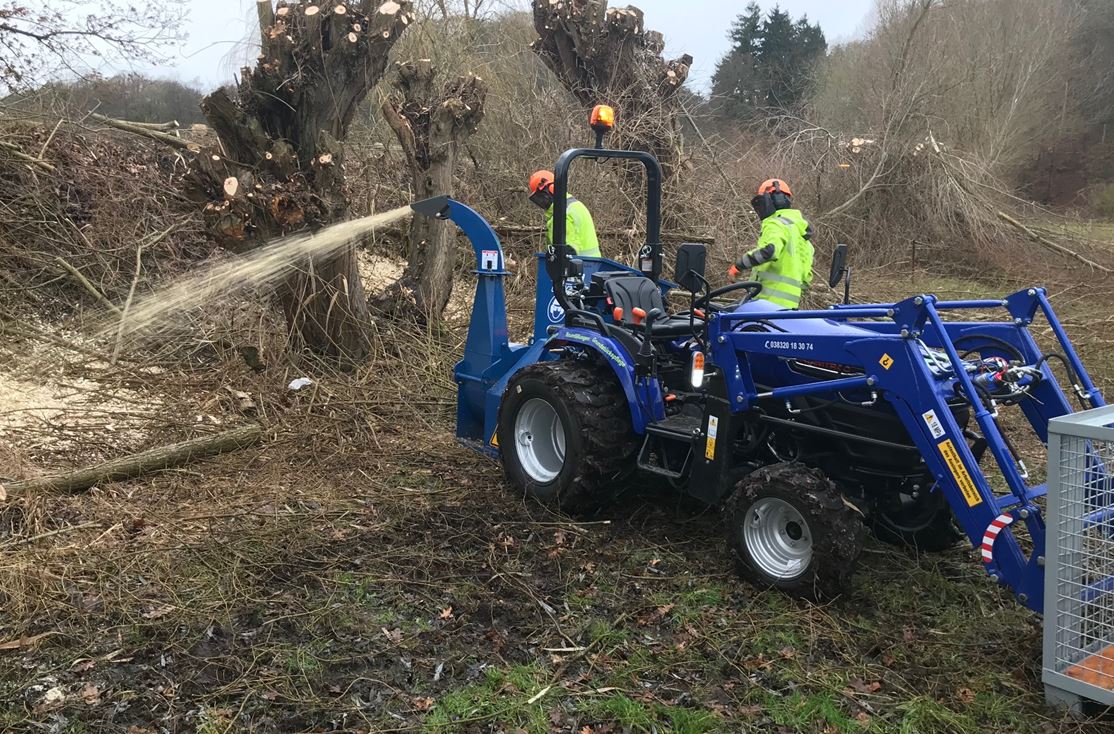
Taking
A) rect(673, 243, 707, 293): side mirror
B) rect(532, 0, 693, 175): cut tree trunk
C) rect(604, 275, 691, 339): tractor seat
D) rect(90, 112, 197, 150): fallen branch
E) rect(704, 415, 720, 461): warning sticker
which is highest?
rect(532, 0, 693, 175): cut tree trunk

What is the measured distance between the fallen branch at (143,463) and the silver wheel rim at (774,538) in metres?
3.84

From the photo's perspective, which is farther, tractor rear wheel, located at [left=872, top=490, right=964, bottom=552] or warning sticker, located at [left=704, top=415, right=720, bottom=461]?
warning sticker, located at [left=704, top=415, right=720, bottom=461]

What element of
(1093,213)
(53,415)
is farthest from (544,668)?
(1093,213)

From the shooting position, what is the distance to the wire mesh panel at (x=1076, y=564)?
3.13 metres

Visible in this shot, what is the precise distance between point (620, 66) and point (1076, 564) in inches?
400

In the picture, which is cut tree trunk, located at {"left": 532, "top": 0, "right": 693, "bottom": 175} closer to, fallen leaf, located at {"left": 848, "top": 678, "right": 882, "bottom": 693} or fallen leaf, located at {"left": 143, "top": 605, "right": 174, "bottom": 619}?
fallen leaf, located at {"left": 143, "top": 605, "right": 174, "bottom": 619}

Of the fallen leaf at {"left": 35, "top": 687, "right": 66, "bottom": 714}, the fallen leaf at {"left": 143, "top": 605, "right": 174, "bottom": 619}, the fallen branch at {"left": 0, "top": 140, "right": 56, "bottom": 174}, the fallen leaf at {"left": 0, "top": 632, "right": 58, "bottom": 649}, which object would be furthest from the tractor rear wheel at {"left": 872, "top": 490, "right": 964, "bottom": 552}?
the fallen branch at {"left": 0, "top": 140, "right": 56, "bottom": 174}

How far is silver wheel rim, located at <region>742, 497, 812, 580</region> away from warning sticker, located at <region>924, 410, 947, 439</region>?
29.7 inches

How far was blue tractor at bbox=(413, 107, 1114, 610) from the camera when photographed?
11.8 feet

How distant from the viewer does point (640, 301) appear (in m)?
5.33

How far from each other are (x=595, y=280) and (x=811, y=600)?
2302 millimetres

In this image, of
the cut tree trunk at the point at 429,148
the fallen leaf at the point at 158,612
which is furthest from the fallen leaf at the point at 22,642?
the cut tree trunk at the point at 429,148

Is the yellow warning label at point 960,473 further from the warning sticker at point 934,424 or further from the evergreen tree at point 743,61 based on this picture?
the evergreen tree at point 743,61

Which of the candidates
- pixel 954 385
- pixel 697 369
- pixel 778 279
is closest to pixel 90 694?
pixel 697 369
